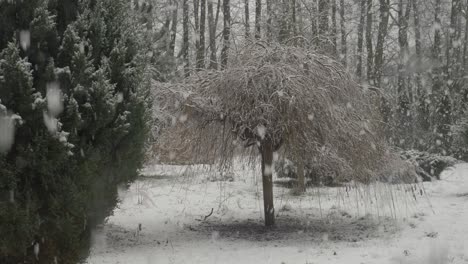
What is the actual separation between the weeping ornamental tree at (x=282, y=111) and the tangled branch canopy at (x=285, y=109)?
0.5 inches

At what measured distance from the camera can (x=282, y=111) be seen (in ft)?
23.9

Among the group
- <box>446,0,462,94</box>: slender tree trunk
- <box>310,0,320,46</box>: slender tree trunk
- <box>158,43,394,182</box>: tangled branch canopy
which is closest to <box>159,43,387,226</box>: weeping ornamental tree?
<box>158,43,394,182</box>: tangled branch canopy

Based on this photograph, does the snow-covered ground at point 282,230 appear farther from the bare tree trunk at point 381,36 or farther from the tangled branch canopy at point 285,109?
the bare tree trunk at point 381,36

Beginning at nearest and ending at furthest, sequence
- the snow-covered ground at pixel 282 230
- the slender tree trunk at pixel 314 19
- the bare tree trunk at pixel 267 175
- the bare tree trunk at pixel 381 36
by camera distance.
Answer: the snow-covered ground at pixel 282 230, the bare tree trunk at pixel 267 175, the slender tree trunk at pixel 314 19, the bare tree trunk at pixel 381 36

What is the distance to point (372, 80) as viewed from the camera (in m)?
20.1

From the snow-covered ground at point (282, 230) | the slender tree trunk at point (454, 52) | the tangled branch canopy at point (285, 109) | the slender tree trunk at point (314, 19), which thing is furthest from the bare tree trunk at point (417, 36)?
the tangled branch canopy at point (285, 109)

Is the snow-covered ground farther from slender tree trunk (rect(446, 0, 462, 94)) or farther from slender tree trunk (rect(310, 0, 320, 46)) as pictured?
slender tree trunk (rect(446, 0, 462, 94))

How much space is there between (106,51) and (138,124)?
2.64 ft

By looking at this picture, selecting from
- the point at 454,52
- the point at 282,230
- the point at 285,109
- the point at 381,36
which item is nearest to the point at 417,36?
the point at 454,52

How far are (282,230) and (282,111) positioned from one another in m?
2.07

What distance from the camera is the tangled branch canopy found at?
7.29 metres

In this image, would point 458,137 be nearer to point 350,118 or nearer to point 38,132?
point 350,118

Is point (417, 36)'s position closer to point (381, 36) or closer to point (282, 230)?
point (381, 36)

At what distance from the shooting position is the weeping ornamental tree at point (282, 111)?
23.9 feet
